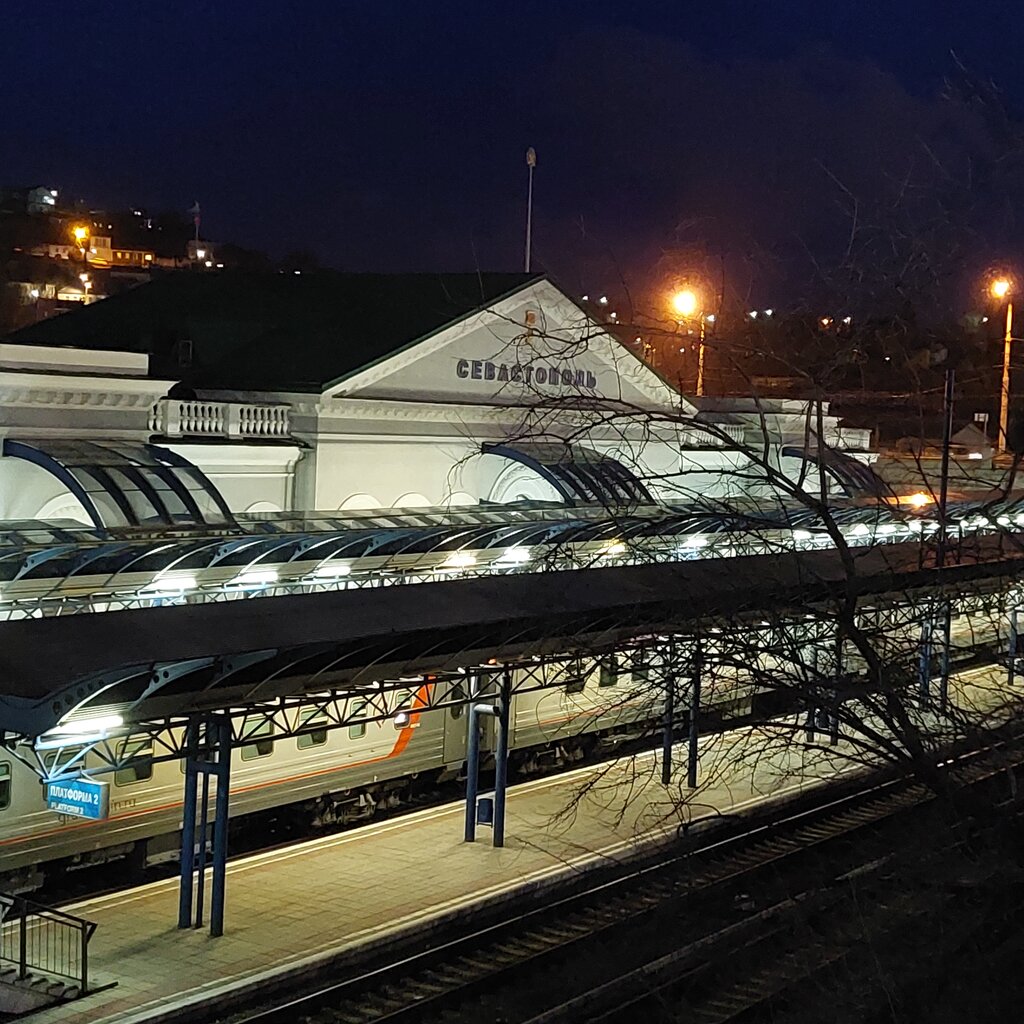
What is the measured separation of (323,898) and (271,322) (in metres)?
23.6

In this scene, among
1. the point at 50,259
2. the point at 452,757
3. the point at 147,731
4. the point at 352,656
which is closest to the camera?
the point at 147,731

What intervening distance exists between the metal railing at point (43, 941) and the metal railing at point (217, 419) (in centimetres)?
1370

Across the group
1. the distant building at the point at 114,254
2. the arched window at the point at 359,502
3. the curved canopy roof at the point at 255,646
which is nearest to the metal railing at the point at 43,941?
the curved canopy roof at the point at 255,646

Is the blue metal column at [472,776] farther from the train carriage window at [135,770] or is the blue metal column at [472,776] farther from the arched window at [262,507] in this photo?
the arched window at [262,507]

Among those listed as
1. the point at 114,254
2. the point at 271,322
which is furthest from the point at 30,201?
the point at 271,322

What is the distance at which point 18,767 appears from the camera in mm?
18375

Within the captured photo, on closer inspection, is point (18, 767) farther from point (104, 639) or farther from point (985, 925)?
point (985, 925)

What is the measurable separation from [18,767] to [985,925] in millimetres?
13521

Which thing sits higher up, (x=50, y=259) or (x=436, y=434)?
(x=50, y=259)

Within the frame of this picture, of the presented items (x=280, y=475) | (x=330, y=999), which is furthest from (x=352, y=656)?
(x=280, y=475)

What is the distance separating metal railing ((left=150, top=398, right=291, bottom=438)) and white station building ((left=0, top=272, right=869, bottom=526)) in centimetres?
4

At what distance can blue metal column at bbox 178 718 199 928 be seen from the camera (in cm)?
1811

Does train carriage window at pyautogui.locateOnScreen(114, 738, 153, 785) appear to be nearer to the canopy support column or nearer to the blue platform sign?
the canopy support column

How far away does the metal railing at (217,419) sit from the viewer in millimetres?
30219
